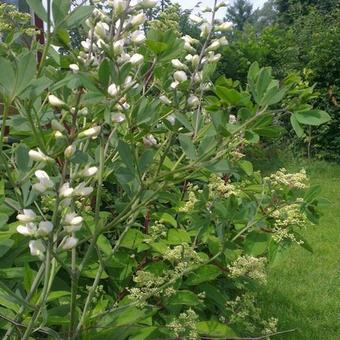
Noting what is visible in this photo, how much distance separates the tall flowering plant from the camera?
125 cm

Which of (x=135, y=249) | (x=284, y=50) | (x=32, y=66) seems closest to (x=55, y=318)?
(x=135, y=249)

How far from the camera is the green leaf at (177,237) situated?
83.1 inches

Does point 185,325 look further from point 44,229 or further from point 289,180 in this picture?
point 44,229

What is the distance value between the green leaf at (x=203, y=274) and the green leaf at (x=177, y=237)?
113mm

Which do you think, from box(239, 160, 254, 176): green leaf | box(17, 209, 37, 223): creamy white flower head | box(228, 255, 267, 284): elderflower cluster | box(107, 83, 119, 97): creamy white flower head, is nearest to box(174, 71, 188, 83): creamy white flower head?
box(107, 83, 119, 97): creamy white flower head

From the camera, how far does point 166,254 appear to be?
183 centimetres

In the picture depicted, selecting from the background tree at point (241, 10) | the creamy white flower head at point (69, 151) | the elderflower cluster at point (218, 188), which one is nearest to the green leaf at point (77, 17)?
the creamy white flower head at point (69, 151)

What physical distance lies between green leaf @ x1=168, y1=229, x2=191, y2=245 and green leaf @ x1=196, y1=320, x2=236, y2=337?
0.30 meters

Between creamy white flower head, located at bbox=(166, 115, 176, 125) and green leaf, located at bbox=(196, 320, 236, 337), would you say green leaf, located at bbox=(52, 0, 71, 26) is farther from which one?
green leaf, located at bbox=(196, 320, 236, 337)

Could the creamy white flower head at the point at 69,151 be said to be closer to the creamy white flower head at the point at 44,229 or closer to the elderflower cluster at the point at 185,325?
the creamy white flower head at the point at 44,229

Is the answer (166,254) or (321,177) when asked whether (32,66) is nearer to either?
(166,254)

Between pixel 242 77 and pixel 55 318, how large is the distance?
351 inches

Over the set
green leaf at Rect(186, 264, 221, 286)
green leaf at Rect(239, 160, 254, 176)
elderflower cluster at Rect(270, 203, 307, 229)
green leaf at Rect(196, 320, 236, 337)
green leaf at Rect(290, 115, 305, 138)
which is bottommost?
green leaf at Rect(196, 320, 236, 337)

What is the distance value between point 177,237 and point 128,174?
740mm
